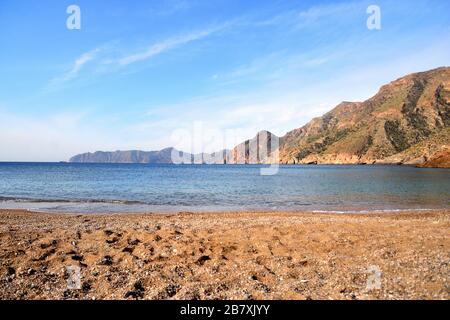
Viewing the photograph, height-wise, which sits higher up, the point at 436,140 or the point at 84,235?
the point at 436,140

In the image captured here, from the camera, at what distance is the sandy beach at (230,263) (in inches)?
337

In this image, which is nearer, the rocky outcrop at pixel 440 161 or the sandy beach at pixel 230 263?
the sandy beach at pixel 230 263

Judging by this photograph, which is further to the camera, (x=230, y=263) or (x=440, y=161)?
(x=440, y=161)

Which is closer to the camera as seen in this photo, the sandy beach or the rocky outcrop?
the sandy beach

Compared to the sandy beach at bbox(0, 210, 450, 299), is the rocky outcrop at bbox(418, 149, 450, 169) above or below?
above

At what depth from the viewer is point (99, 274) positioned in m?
9.93

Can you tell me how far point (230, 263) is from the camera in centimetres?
1095

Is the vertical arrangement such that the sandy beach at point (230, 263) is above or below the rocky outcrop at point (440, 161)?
below

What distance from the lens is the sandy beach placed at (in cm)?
856

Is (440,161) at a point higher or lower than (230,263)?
higher

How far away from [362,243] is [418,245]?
2021 mm

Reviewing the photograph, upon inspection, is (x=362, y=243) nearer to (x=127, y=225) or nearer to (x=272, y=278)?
(x=272, y=278)
